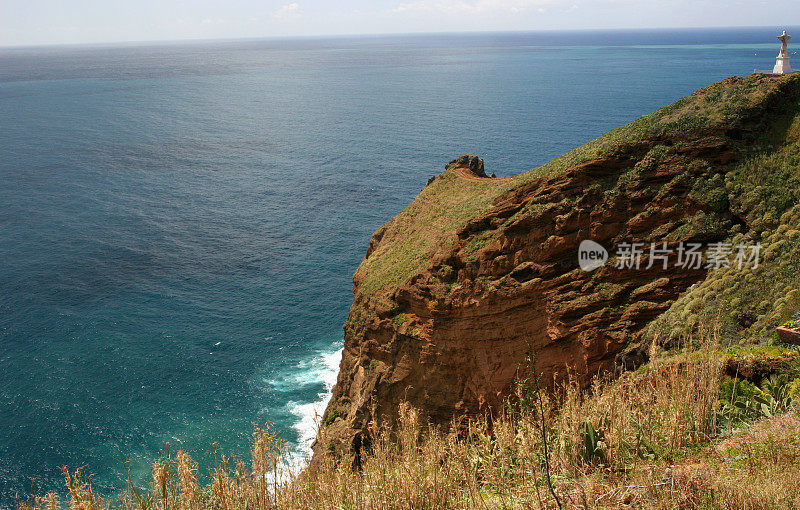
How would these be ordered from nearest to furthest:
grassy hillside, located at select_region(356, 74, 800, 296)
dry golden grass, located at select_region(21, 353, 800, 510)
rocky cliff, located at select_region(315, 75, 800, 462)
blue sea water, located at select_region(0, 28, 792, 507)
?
dry golden grass, located at select_region(21, 353, 800, 510) < rocky cliff, located at select_region(315, 75, 800, 462) < grassy hillside, located at select_region(356, 74, 800, 296) < blue sea water, located at select_region(0, 28, 792, 507)

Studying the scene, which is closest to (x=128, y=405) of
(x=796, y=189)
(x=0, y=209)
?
(x=796, y=189)

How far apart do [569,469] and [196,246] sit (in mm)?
57109

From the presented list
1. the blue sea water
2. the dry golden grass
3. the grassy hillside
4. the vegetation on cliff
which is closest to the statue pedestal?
the grassy hillside

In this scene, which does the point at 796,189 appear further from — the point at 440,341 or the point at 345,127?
the point at 345,127

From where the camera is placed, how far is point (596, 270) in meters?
20.4

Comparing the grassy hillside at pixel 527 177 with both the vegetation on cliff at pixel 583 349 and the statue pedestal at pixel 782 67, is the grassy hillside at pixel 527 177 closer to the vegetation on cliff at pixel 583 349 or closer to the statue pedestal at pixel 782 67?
the vegetation on cliff at pixel 583 349

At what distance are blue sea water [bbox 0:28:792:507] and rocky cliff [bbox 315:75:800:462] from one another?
13.0 metres

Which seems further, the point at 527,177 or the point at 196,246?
the point at 196,246

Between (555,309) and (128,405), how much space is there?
96.5 ft

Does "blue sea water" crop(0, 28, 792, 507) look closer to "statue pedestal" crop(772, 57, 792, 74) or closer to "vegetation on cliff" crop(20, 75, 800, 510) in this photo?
"vegetation on cliff" crop(20, 75, 800, 510)

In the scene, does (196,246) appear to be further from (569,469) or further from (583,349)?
(569,469)

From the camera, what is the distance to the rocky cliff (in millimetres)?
18219

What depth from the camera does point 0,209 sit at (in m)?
68.1

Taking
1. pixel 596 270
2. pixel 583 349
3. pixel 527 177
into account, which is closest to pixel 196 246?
pixel 527 177
